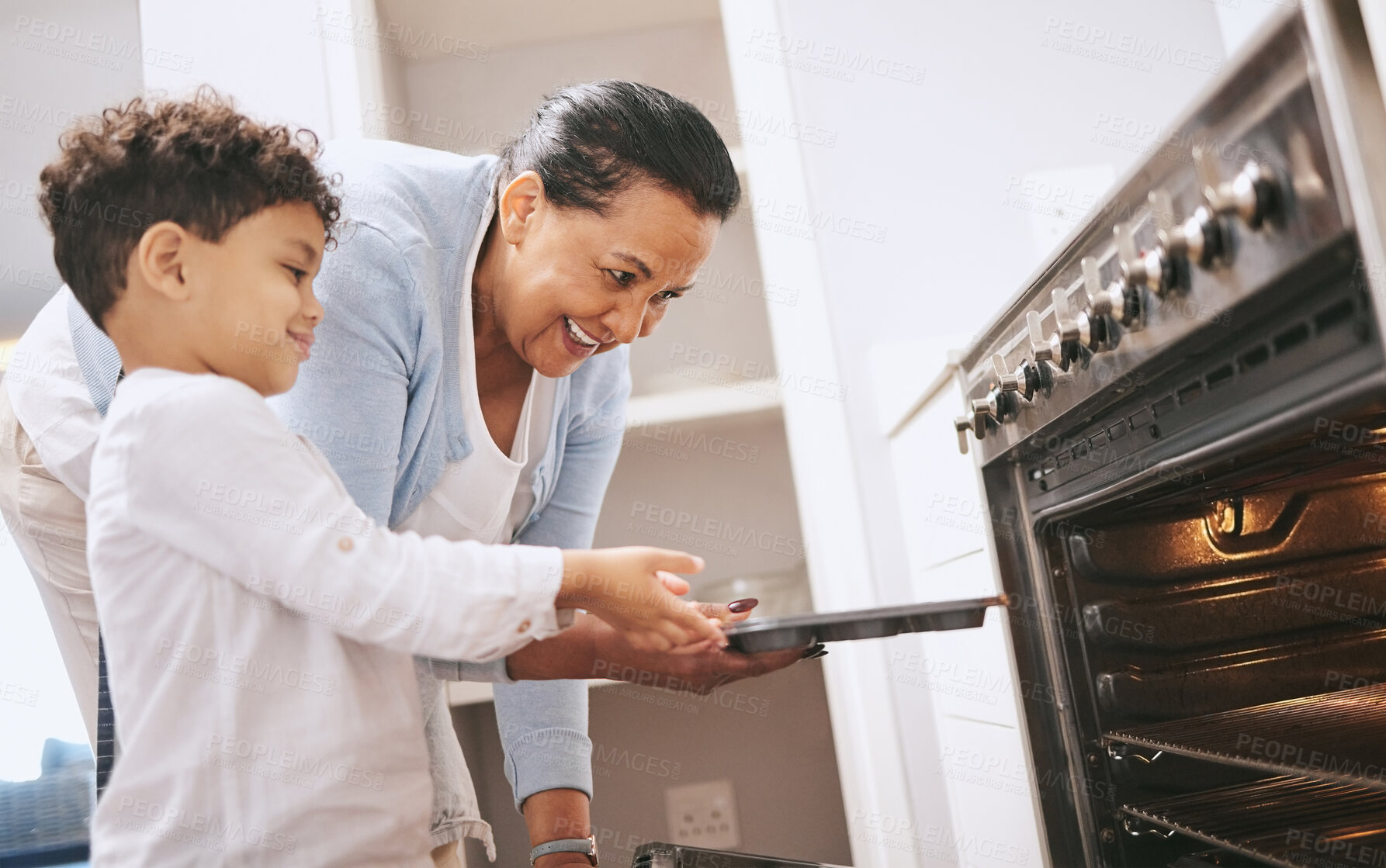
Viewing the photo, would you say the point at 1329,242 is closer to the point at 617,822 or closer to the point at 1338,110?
the point at 1338,110

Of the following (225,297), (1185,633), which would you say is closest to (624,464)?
(1185,633)

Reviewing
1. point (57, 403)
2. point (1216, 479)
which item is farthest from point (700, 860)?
point (57, 403)

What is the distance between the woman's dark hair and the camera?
1.06 metres

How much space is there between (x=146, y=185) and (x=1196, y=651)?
109cm

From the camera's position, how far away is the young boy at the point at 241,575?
2.31 ft

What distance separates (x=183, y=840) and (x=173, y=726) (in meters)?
0.08

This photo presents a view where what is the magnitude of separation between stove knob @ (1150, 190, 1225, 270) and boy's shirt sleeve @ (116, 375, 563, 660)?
1.57ft

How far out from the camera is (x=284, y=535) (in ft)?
2.32

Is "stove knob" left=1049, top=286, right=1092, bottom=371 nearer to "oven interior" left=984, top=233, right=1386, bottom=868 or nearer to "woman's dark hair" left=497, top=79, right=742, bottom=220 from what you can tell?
"oven interior" left=984, top=233, right=1386, bottom=868

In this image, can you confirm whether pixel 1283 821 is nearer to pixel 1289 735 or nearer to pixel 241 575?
pixel 1289 735

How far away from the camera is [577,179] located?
108 centimetres

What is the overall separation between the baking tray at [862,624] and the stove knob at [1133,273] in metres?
0.24

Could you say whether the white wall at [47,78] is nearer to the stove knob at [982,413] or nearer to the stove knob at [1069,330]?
the stove knob at [982,413]

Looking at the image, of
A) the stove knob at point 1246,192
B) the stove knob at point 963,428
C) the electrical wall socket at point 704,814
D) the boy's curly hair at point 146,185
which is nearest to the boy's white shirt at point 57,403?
the boy's curly hair at point 146,185
